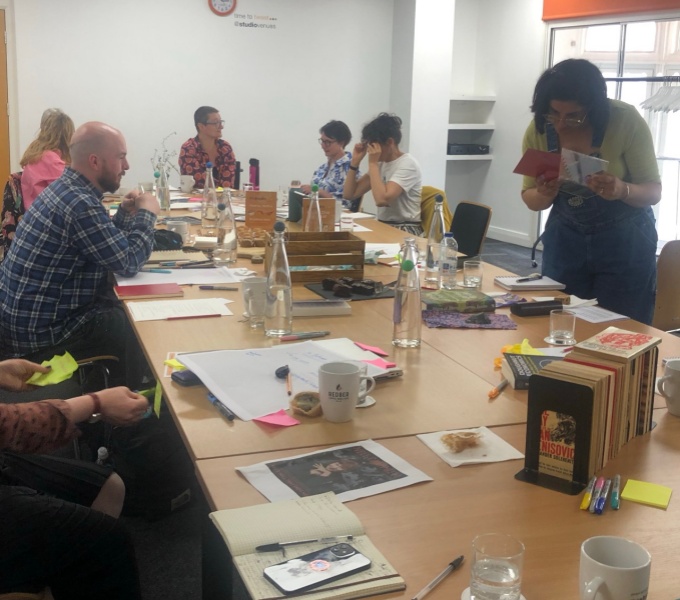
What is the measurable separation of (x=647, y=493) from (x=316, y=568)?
603 mm

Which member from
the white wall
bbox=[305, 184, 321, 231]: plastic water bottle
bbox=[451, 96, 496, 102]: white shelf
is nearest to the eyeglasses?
bbox=[305, 184, 321, 231]: plastic water bottle

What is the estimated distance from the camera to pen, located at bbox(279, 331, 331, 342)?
217 centimetres

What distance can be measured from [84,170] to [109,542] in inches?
66.8

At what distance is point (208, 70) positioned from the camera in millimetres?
7293

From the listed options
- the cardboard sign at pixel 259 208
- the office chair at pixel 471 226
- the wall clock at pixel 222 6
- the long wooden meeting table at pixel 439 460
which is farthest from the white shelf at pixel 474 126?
the long wooden meeting table at pixel 439 460

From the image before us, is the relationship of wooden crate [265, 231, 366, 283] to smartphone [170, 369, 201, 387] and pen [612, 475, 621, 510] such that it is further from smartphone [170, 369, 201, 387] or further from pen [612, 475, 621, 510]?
pen [612, 475, 621, 510]

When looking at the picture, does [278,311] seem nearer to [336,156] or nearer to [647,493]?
[647,493]

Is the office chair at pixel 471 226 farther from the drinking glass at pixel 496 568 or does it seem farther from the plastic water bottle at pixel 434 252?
the drinking glass at pixel 496 568

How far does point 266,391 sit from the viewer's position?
1.77 metres

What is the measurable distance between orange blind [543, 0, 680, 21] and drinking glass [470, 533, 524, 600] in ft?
19.9

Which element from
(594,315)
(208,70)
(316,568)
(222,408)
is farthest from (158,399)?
(208,70)

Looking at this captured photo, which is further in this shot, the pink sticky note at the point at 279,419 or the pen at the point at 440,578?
the pink sticky note at the point at 279,419

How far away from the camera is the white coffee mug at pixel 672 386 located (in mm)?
1681

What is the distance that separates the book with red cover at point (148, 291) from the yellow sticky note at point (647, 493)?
173 cm
